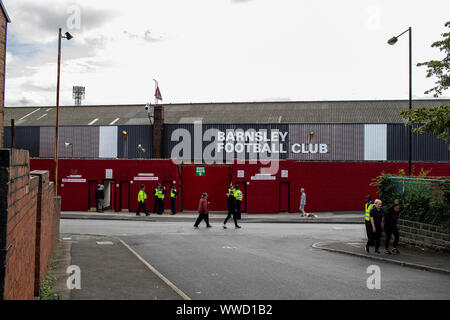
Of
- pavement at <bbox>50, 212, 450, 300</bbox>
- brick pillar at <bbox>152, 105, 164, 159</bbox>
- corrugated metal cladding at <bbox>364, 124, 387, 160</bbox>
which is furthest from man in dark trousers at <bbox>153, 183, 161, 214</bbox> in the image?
corrugated metal cladding at <bbox>364, 124, 387, 160</bbox>

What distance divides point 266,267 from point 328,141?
1227 inches

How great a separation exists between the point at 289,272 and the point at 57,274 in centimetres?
537

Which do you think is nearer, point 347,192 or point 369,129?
point 347,192

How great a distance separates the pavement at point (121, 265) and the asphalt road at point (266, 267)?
1.22 feet

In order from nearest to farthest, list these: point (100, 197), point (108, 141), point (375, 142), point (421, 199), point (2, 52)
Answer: point (2, 52)
point (421, 199)
point (100, 197)
point (375, 142)
point (108, 141)

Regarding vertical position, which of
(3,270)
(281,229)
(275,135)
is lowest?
(281,229)

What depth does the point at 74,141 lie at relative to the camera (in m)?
46.4

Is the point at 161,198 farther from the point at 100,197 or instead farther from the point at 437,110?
the point at 437,110

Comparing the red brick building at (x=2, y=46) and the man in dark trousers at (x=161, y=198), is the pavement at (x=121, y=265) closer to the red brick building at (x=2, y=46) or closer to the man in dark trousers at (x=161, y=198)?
the red brick building at (x=2, y=46)

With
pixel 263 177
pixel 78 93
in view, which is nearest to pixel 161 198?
pixel 263 177

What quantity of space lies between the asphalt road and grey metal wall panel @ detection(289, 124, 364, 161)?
21.2 m

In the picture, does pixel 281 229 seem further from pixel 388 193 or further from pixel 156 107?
pixel 156 107

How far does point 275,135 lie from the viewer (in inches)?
1650

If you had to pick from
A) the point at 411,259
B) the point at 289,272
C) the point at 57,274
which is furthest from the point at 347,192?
the point at 57,274
